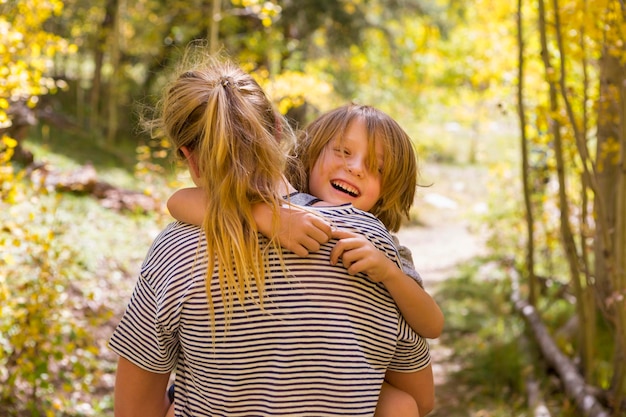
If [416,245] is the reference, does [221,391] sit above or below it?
above

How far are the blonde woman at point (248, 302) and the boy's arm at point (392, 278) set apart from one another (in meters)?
0.02

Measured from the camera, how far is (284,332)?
1.55m

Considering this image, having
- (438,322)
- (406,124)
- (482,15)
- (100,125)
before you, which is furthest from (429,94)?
(438,322)

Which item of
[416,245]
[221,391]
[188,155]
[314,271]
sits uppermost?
[188,155]

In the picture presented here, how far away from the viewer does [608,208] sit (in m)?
5.00

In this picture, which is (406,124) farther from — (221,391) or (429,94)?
(221,391)

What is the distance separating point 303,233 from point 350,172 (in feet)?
1.45

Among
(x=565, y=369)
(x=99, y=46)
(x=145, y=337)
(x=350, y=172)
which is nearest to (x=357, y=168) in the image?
(x=350, y=172)

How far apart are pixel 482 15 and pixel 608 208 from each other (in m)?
7.61

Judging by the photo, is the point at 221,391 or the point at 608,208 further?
the point at 608,208

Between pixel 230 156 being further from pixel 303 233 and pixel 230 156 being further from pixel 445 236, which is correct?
pixel 445 236

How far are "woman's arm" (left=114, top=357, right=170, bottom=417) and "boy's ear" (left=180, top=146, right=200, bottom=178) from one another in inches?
18.1

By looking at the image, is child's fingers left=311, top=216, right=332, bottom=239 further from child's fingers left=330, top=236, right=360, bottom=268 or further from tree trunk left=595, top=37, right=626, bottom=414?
tree trunk left=595, top=37, right=626, bottom=414

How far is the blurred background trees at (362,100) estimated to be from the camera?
3.85m
